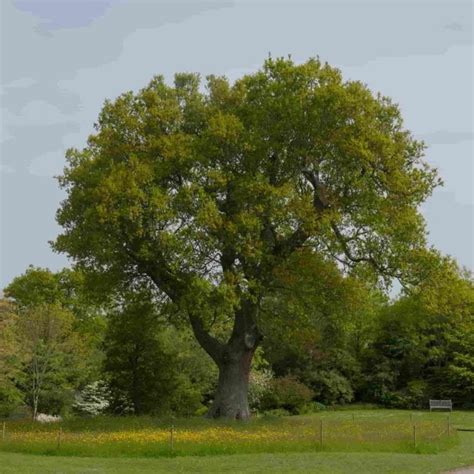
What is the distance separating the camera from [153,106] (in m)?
32.4

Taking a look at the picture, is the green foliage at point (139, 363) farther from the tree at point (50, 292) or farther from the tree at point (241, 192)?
the tree at point (50, 292)

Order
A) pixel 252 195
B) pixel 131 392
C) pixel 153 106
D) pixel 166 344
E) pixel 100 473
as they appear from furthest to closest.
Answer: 1. pixel 166 344
2. pixel 131 392
3. pixel 153 106
4. pixel 252 195
5. pixel 100 473

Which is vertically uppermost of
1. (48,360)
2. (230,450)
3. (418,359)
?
(418,359)

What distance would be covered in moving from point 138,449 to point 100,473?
4.41m

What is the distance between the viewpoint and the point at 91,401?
1697 inches

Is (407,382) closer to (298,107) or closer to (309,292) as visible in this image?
(309,292)

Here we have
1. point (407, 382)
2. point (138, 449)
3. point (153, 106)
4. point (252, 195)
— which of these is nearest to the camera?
point (138, 449)

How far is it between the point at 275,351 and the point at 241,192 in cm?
2755

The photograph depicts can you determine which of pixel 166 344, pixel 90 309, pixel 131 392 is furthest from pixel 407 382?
pixel 90 309

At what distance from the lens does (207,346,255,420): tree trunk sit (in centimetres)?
3222

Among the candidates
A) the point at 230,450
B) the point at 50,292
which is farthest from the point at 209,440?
the point at 50,292

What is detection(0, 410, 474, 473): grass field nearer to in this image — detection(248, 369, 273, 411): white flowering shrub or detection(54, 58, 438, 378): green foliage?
detection(54, 58, 438, 378): green foliage

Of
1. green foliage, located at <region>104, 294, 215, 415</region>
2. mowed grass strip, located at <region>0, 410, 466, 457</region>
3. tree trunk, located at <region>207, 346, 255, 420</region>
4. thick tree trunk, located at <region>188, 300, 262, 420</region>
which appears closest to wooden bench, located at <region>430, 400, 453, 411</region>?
mowed grass strip, located at <region>0, 410, 466, 457</region>

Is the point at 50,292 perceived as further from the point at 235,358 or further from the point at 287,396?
the point at 235,358
